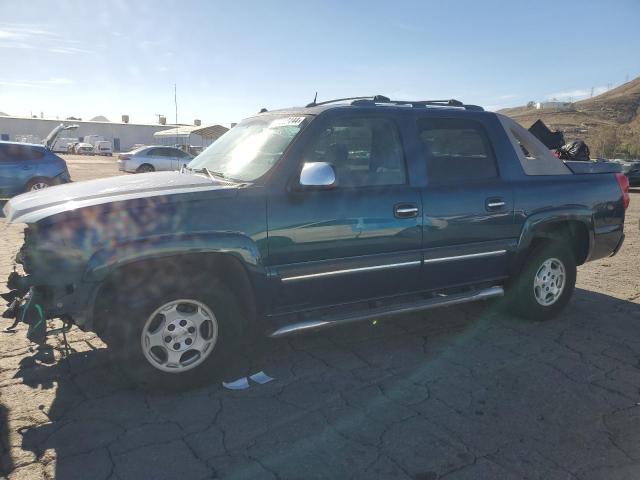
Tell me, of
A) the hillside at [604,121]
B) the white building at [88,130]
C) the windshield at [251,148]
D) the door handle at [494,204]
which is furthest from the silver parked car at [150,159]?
the white building at [88,130]

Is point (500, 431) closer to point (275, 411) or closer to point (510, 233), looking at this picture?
point (275, 411)

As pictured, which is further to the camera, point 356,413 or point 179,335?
point 179,335

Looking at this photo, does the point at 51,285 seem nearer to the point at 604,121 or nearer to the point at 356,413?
the point at 356,413

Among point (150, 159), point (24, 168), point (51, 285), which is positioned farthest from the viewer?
point (150, 159)

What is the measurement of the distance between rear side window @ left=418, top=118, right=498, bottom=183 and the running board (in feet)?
3.16

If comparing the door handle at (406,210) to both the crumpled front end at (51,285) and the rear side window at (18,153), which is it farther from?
the rear side window at (18,153)

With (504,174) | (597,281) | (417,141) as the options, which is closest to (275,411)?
(417,141)

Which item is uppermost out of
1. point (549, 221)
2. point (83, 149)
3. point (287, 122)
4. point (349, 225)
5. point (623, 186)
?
point (83, 149)

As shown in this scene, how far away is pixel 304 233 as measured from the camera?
11.5 feet

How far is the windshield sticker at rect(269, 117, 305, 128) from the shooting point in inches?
151

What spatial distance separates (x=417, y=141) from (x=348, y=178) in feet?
2.34

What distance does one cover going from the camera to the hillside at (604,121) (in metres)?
43.9

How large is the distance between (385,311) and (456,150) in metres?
1.51

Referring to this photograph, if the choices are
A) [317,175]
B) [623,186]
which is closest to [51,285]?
[317,175]
